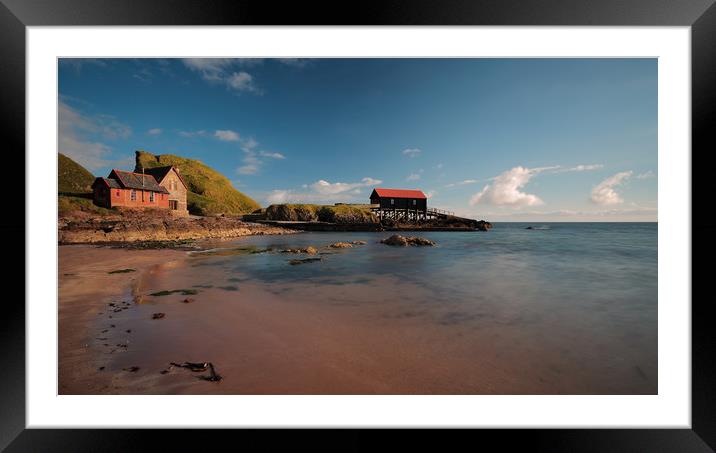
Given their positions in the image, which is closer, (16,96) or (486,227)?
(16,96)

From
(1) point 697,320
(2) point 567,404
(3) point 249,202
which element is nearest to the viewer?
(1) point 697,320

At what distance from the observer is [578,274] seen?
25.6 ft

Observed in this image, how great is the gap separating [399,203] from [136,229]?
22051 mm

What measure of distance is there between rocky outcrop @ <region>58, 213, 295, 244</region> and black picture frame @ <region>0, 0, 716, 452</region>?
473 inches

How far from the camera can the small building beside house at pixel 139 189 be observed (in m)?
14.0

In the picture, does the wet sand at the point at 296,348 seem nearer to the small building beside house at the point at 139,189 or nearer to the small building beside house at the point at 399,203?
the small building beside house at the point at 139,189

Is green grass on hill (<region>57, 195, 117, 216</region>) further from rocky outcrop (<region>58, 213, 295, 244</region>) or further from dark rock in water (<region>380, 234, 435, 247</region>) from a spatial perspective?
dark rock in water (<region>380, 234, 435, 247</region>)

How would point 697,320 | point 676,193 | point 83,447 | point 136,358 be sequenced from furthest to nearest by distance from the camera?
point 136,358
point 676,193
point 697,320
point 83,447

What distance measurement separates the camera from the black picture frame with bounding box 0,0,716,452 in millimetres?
1688

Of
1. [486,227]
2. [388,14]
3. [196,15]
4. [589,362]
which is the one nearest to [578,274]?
[589,362]

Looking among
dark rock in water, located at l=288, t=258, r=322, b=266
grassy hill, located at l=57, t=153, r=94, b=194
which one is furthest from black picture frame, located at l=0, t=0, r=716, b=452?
dark rock in water, located at l=288, t=258, r=322, b=266

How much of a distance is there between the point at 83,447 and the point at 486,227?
3713 cm

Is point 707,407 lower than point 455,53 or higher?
lower

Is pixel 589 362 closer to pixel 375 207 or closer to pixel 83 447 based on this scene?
pixel 83 447
